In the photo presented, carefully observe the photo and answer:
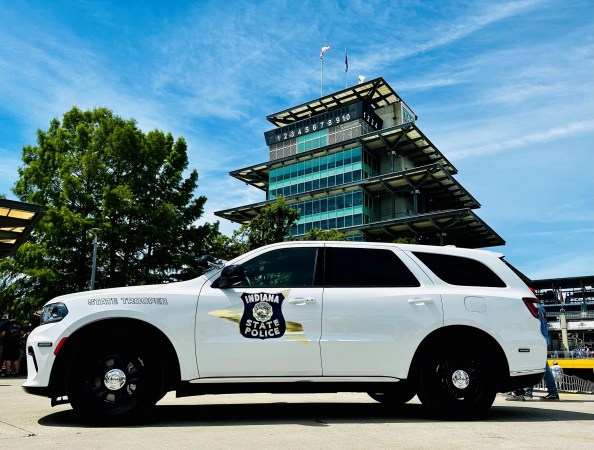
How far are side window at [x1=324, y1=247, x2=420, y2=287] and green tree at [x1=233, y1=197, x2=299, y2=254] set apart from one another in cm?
2467

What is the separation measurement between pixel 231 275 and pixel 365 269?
55.7 inches

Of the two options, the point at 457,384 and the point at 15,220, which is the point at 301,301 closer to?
the point at 457,384

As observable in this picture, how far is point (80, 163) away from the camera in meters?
23.8

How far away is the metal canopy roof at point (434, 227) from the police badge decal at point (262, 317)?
55.9 metres

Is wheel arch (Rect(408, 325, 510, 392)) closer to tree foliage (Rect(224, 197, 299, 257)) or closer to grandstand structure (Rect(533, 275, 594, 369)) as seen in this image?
tree foliage (Rect(224, 197, 299, 257))

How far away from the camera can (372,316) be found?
550cm

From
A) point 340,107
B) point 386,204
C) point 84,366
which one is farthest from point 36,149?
point 340,107

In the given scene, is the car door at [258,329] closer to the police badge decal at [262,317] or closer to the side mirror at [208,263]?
the police badge decal at [262,317]

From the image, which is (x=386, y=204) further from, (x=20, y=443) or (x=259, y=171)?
(x=20, y=443)

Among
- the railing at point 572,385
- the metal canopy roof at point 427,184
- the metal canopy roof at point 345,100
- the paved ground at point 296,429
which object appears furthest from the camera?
the metal canopy roof at point 345,100

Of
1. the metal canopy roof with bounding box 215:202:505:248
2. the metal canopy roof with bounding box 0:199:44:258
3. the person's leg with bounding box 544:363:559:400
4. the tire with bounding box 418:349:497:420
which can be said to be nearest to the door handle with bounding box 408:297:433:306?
the tire with bounding box 418:349:497:420

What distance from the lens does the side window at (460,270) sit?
5.98 meters

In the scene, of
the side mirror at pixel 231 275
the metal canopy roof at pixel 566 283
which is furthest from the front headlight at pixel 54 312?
the metal canopy roof at pixel 566 283

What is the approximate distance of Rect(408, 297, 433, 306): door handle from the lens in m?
5.65
